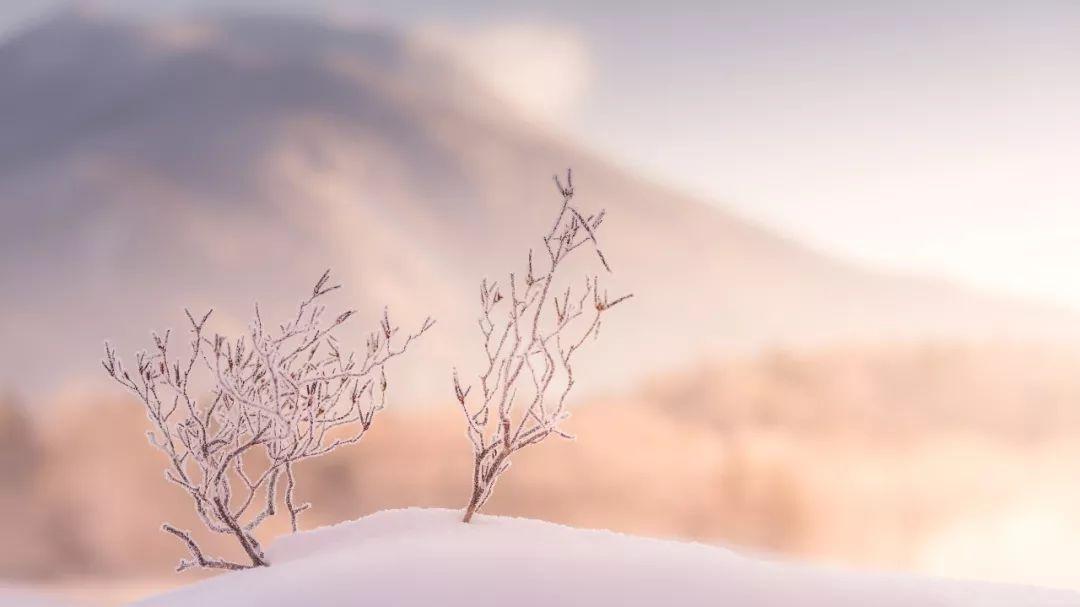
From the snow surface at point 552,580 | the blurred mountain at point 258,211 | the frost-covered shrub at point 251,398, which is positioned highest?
the blurred mountain at point 258,211

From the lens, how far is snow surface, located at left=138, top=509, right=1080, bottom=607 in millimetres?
2457

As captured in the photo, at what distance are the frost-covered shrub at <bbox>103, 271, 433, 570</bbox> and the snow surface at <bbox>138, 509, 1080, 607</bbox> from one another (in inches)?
13.0

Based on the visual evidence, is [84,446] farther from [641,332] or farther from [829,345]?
[829,345]

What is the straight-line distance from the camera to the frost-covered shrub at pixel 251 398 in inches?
121

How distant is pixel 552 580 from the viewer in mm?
2502

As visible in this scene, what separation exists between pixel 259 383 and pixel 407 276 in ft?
38.6

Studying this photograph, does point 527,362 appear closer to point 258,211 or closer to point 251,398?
point 251,398

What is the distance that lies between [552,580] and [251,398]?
1.41 meters

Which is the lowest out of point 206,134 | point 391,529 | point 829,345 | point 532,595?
point 532,595

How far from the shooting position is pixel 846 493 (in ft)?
31.7

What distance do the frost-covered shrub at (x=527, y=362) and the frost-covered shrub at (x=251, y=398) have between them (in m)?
0.34

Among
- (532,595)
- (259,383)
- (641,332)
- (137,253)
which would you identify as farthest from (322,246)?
(532,595)

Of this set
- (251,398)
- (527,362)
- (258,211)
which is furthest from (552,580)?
(258,211)

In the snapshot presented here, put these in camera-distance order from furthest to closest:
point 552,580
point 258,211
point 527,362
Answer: point 258,211 < point 527,362 < point 552,580
